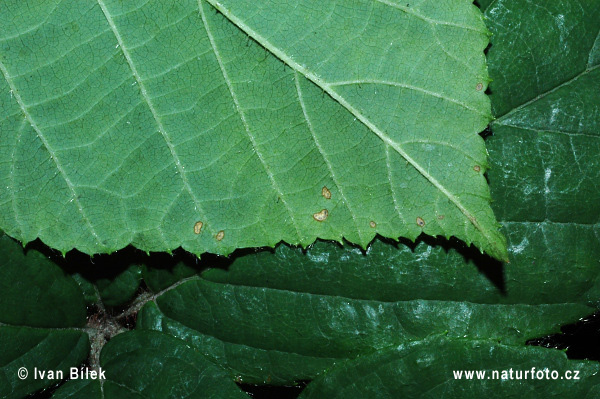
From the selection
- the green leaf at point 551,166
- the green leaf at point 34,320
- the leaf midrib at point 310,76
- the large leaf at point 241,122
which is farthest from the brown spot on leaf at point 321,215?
the green leaf at point 34,320

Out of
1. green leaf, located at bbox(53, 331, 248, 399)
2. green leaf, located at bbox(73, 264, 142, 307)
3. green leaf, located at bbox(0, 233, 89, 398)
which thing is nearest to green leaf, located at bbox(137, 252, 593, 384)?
green leaf, located at bbox(53, 331, 248, 399)

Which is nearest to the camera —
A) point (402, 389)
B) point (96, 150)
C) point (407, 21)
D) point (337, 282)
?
point (407, 21)

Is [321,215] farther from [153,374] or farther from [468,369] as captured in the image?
[153,374]

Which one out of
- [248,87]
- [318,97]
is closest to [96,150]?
[248,87]

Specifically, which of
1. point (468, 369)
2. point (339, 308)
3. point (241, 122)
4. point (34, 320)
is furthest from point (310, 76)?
point (34, 320)

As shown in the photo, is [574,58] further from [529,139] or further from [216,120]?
[216,120]

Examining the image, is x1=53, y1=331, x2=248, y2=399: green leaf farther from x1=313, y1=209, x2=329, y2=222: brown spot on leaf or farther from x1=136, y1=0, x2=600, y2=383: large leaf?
x1=313, y1=209, x2=329, y2=222: brown spot on leaf
